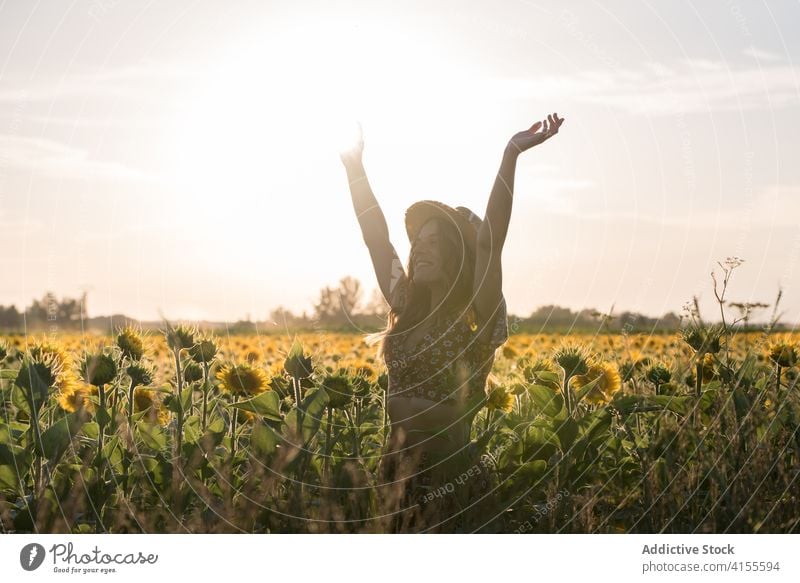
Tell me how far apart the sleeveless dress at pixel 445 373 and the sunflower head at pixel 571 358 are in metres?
0.31

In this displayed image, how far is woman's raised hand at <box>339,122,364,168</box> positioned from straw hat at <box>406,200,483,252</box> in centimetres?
33

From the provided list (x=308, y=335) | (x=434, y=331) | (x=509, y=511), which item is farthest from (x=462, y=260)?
(x=308, y=335)

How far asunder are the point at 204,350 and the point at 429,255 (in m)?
1.03

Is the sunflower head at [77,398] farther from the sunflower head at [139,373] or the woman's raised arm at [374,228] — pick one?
the woman's raised arm at [374,228]

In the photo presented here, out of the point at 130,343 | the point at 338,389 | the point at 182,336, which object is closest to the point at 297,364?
the point at 338,389

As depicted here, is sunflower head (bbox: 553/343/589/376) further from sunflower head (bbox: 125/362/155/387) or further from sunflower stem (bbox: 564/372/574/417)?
sunflower head (bbox: 125/362/155/387)

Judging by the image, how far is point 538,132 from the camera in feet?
12.1

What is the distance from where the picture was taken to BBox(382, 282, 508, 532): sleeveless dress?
367 centimetres
